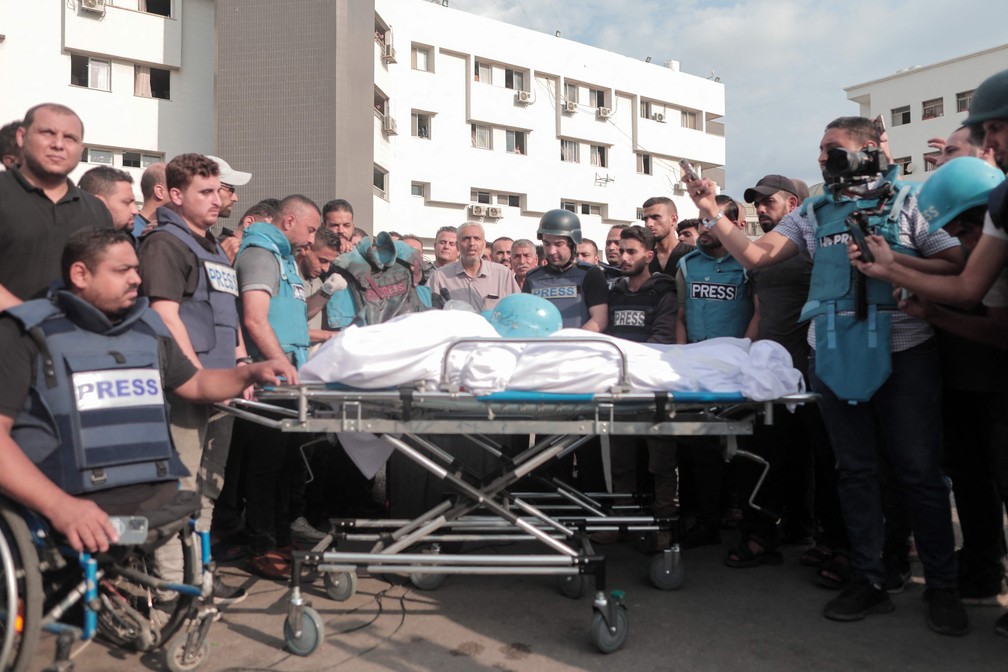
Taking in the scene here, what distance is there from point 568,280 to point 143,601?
10.9ft

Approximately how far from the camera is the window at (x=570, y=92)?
1293 inches

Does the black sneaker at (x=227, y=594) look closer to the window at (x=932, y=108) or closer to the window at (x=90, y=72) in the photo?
the window at (x=90, y=72)

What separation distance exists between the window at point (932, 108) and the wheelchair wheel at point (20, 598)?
4805 centimetres

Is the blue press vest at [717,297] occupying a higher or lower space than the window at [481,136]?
lower

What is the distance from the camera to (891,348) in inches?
141

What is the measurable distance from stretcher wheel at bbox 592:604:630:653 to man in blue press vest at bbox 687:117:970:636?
42.3 inches

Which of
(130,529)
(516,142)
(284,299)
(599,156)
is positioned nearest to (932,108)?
(599,156)

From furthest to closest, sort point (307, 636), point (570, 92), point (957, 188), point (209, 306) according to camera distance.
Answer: point (570, 92) → point (209, 306) → point (307, 636) → point (957, 188)

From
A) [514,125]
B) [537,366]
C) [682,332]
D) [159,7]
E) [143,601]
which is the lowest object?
[143,601]

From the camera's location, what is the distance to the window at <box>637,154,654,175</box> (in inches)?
1403

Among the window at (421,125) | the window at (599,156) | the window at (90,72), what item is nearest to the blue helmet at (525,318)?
the window at (90,72)

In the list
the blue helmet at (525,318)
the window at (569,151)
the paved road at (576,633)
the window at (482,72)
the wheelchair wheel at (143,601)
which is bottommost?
the paved road at (576,633)

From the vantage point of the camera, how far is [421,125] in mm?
28219

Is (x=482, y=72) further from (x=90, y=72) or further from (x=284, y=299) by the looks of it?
(x=284, y=299)
